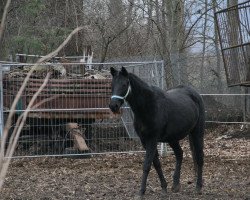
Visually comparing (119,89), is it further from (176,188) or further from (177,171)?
(176,188)

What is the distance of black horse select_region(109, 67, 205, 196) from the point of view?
7.29 metres

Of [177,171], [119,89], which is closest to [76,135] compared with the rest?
[177,171]

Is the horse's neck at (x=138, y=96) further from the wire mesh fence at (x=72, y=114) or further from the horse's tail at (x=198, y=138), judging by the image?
the wire mesh fence at (x=72, y=114)

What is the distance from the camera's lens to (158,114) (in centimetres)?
759

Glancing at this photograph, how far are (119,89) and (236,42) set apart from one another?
1.67m

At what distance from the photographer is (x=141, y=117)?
7512 millimetres

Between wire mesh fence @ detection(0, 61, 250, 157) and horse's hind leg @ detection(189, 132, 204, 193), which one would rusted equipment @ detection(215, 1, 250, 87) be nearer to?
horse's hind leg @ detection(189, 132, 204, 193)

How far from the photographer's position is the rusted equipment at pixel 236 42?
24.3ft

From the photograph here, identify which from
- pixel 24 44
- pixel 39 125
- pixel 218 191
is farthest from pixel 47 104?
pixel 24 44

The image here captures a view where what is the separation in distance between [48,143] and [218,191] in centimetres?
513

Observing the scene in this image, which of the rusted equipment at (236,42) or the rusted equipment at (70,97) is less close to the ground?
the rusted equipment at (236,42)

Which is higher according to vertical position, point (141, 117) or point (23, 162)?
point (141, 117)

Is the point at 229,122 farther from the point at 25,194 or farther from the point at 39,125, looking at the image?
the point at 25,194

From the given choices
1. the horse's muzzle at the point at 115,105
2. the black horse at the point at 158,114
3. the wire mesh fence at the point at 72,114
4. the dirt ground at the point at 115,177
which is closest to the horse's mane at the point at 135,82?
the black horse at the point at 158,114
